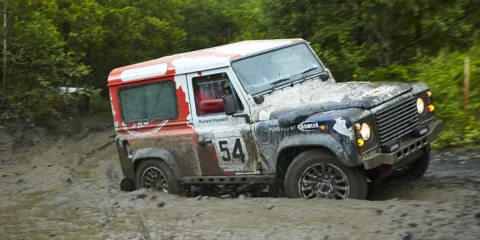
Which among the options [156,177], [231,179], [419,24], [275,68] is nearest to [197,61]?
[275,68]

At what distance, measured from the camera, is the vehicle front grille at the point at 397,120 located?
6121mm

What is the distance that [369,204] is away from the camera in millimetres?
5852

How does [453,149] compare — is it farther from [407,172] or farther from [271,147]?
[271,147]

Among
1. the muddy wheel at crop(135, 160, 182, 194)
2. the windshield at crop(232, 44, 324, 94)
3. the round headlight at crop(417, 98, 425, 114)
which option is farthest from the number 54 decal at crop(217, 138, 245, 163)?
the round headlight at crop(417, 98, 425, 114)

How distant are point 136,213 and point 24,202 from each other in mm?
3056

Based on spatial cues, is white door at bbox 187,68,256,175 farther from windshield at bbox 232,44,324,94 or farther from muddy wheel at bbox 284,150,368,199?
muddy wheel at bbox 284,150,368,199

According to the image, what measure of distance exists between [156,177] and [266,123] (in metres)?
2.43

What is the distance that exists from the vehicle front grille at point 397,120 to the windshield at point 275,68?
152 centimetres

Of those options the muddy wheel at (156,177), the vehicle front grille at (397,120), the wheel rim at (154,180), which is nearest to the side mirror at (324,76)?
the vehicle front grille at (397,120)

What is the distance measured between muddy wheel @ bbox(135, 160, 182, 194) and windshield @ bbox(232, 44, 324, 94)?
192cm

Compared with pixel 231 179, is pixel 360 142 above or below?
above

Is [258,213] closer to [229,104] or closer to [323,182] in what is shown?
[323,182]

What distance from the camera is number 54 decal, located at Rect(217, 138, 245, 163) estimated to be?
7156 millimetres

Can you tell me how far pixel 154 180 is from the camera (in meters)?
8.55
